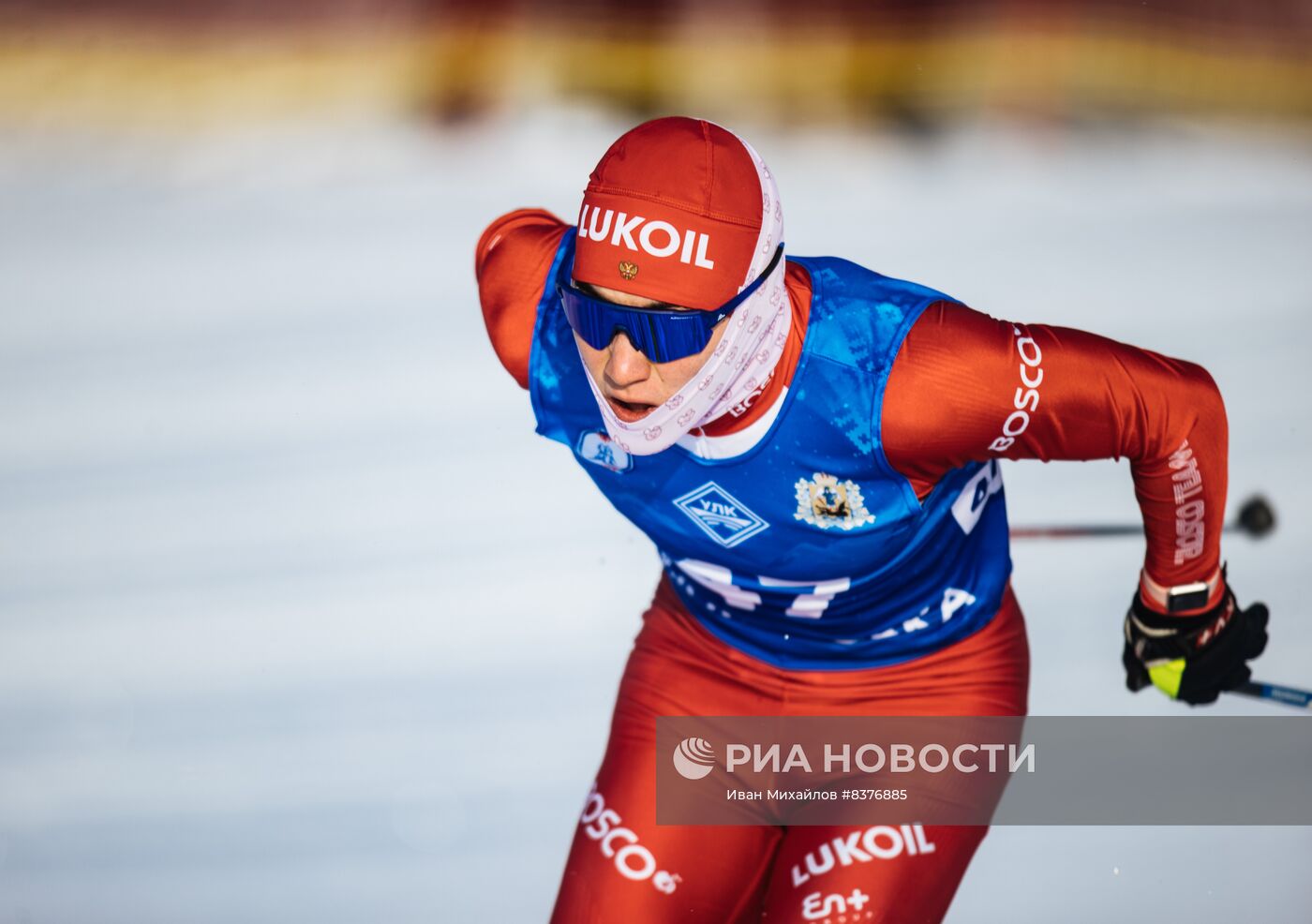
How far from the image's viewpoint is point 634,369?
2.12 m

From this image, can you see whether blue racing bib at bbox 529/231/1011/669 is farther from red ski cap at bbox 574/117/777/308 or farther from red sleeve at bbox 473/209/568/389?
red ski cap at bbox 574/117/777/308

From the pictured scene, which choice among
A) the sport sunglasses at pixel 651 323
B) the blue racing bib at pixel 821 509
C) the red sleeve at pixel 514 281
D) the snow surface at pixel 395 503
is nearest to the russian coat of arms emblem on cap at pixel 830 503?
the blue racing bib at pixel 821 509

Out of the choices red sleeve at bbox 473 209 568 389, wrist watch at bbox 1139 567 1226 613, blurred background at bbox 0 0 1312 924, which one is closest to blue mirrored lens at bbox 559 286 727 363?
red sleeve at bbox 473 209 568 389

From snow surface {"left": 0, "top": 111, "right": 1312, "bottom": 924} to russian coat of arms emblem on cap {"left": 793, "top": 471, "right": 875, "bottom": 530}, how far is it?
124 centimetres

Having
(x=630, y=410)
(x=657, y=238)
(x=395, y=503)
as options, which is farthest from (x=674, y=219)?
(x=395, y=503)

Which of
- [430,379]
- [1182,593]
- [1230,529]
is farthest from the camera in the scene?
[430,379]

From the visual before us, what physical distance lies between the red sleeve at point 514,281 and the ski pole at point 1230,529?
1241 millimetres

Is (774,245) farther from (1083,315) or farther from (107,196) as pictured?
(107,196)

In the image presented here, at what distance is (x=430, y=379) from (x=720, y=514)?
2.02m

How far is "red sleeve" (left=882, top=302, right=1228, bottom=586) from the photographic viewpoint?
7.07ft

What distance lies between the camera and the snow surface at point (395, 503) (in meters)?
3.41

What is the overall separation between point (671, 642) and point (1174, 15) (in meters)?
3.14

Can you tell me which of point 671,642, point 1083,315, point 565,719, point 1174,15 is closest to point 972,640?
point 671,642

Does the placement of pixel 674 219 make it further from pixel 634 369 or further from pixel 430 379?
pixel 430 379
